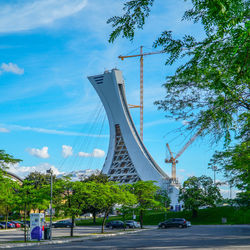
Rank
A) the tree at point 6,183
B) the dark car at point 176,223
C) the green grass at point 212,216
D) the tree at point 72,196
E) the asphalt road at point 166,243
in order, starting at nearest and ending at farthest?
the asphalt road at point 166,243 < the tree at point 6,183 < the tree at point 72,196 < the dark car at point 176,223 < the green grass at point 212,216

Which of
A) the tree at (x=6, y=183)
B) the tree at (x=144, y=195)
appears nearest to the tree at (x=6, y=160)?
the tree at (x=6, y=183)

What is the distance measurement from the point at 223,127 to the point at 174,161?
4953 inches

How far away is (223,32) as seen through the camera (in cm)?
672

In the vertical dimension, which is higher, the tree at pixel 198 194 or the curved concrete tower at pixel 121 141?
the curved concrete tower at pixel 121 141

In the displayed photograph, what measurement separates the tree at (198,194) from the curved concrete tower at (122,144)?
23372 millimetres

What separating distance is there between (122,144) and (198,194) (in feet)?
152

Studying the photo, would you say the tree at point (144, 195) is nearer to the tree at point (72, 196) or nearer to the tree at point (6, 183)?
the tree at point (72, 196)

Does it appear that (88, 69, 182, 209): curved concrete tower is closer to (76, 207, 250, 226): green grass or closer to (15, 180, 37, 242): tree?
A: (76, 207, 250, 226): green grass

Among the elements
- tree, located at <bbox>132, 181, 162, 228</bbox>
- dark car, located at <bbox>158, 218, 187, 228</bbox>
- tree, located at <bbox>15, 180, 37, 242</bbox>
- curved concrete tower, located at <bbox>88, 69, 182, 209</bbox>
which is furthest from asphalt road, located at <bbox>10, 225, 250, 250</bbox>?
curved concrete tower, located at <bbox>88, 69, 182, 209</bbox>

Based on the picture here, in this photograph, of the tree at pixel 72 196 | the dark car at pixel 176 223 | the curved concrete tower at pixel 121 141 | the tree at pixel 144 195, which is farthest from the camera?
the curved concrete tower at pixel 121 141

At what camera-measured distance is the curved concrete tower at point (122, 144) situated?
303ft

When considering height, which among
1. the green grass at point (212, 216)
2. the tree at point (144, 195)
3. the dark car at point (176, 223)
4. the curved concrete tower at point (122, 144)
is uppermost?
the curved concrete tower at point (122, 144)

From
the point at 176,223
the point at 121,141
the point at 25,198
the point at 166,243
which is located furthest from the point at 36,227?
the point at 121,141

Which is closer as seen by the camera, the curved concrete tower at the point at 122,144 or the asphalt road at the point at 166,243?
the asphalt road at the point at 166,243
